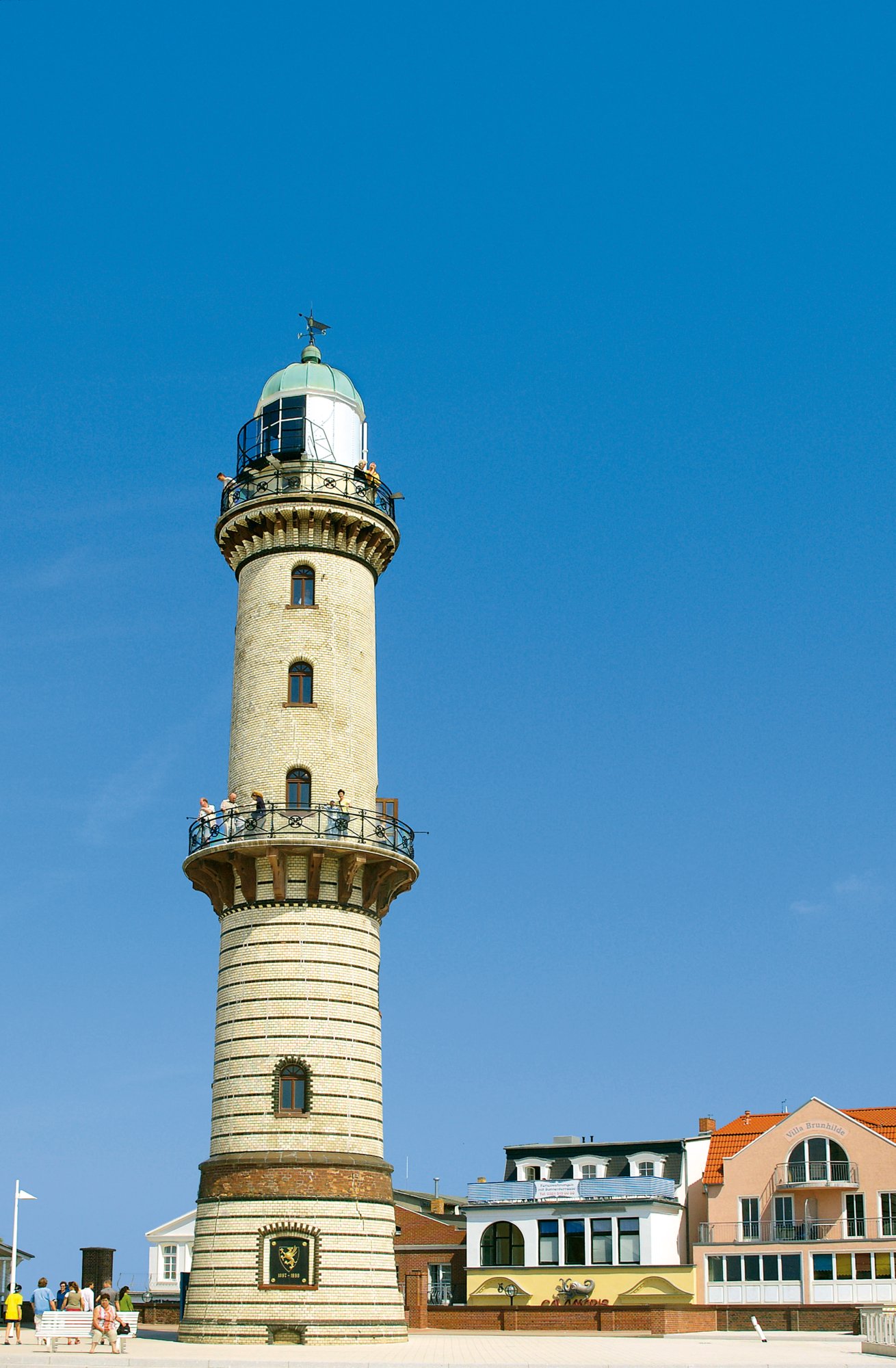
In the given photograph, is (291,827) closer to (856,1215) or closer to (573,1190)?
(573,1190)

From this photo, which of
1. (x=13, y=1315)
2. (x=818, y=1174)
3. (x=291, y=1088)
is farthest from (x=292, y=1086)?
(x=818, y=1174)

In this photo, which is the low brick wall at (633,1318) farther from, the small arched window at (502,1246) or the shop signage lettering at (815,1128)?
the shop signage lettering at (815,1128)

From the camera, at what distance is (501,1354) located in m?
34.4

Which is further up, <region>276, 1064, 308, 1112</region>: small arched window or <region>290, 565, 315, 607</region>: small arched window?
<region>290, 565, 315, 607</region>: small arched window

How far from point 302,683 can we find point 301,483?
19.7 ft

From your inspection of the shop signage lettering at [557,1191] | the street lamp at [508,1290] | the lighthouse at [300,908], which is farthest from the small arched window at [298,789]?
the street lamp at [508,1290]

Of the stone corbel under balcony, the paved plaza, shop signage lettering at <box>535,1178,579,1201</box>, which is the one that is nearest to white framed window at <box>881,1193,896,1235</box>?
shop signage lettering at <box>535,1178,579,1201</box>

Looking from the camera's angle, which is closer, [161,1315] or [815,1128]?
[161,1315]

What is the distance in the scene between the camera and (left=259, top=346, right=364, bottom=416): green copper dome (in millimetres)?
45812

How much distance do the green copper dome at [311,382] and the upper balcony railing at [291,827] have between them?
42.6ft

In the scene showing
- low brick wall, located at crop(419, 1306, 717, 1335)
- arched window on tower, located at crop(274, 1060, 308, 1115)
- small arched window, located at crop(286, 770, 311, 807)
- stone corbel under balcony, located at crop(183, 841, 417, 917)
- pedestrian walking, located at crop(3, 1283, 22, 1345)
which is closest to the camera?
pedestrian walking, located at crop(3, 1283, 22, 1345)

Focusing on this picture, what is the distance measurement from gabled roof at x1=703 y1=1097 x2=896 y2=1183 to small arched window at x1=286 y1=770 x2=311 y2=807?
1165 inches

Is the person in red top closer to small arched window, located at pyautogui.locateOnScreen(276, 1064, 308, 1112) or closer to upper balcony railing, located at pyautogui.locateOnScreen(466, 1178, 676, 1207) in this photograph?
small arched window, located at pyautogui.locateOnScreen(276, 1064, 308, 1112)

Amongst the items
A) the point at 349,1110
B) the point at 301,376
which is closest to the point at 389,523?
the point at 301,376
